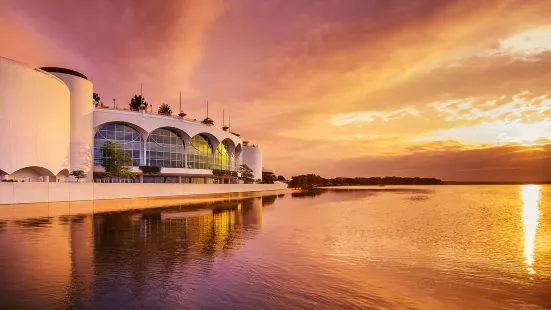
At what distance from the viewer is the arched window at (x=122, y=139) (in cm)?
6456

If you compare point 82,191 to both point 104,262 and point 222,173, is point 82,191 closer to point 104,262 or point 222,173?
point 104,262

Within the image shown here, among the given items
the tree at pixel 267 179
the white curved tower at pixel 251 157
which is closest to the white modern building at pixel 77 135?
the white curved tower at pixel 251 157

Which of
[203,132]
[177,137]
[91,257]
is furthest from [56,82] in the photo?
[91,257]

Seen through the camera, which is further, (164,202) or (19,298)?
(164,202)

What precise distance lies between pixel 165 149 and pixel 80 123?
59.9 feet

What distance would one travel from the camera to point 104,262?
43.3ft

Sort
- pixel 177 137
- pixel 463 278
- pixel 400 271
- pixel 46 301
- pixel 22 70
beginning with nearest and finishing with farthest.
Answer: pixel 46 301 → pixel 463 278 → pixel 400 271 → pixel 22 70 → pixel 177 137

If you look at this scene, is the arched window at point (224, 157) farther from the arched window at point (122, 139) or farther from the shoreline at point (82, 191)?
the shoreline at point (82, 191)

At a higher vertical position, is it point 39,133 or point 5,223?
point 39,133

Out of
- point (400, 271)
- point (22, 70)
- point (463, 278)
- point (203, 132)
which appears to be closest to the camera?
point (463, 278)

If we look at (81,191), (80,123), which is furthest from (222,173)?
(81,191)

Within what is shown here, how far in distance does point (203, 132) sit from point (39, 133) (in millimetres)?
38051

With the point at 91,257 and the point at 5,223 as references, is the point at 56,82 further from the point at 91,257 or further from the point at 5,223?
the point at 91,257

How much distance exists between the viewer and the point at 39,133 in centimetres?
4578
